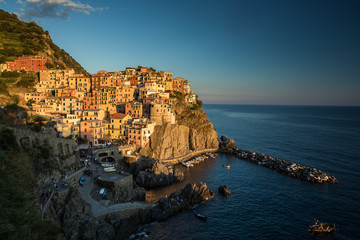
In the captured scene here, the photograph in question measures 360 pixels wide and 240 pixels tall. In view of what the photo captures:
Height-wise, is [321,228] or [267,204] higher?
[321,228]

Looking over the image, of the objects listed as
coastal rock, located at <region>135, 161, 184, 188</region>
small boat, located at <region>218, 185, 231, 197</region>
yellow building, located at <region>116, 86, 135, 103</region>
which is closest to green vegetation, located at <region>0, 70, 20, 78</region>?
yellow building, located at <region>116, 86, 135, 103</region>

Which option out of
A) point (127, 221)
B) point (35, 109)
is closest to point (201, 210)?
point (127, 221)

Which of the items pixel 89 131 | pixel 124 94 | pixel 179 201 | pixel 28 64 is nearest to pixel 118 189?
pixel 179 201

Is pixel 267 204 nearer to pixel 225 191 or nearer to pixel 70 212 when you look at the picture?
Result: pixel 225 191

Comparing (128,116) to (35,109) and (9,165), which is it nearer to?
(35,109)

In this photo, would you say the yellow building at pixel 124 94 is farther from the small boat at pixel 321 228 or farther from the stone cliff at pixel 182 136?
the small boat at pixel 321 228

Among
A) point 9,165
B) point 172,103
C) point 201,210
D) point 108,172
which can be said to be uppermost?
point 172,103

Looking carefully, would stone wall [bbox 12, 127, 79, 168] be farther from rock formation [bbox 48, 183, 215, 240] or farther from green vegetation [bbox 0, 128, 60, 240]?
rock formation [bbox 48, 183, 215, 240]
